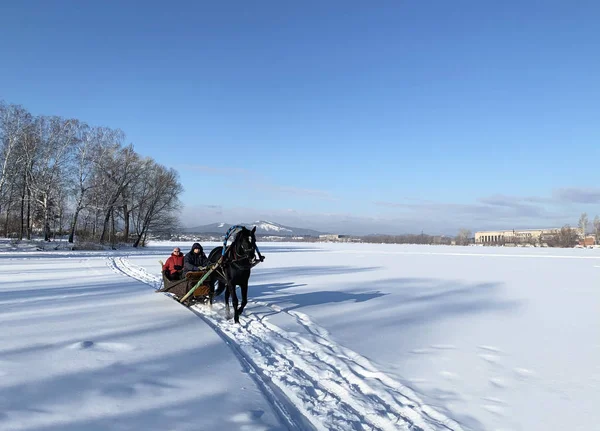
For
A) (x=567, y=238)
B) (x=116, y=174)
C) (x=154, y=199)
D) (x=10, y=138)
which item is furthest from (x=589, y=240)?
(x=10, y=138)

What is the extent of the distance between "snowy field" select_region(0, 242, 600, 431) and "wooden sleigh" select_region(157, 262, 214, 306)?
0.95 feet

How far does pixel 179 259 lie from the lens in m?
9.33

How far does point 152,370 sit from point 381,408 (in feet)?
7.89

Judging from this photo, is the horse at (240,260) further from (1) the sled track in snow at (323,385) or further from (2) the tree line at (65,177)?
(2) the tree line at (65,177)

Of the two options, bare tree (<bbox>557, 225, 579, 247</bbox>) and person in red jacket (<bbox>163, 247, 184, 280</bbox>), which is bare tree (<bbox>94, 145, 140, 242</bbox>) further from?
bare tree (<bbox>557, 225, 579, 247</bbox>)

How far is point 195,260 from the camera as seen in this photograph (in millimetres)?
9281

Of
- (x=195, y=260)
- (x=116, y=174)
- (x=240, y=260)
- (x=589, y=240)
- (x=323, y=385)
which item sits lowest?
(x=323, y=385)

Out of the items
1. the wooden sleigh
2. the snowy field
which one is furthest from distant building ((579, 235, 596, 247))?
the wooden sleigh

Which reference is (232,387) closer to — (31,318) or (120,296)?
(31,318)

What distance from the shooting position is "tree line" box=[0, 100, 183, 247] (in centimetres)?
2911

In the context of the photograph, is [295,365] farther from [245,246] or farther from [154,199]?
[154,199]

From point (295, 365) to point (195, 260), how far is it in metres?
5.04

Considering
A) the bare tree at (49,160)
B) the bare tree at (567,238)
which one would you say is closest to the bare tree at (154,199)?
the bare tree at (49,160)

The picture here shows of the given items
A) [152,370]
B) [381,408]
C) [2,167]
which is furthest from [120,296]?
[2,167]
